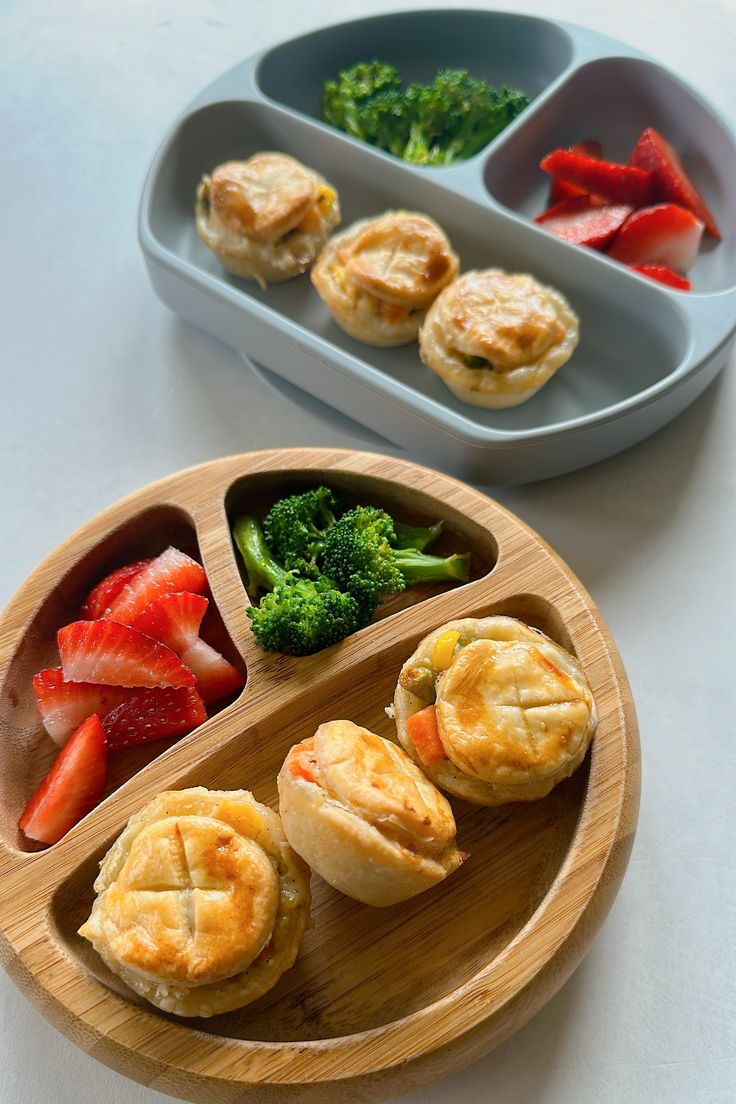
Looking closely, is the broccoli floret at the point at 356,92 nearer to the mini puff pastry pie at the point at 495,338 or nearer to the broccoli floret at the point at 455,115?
the broccoli floret at the point at 455,115

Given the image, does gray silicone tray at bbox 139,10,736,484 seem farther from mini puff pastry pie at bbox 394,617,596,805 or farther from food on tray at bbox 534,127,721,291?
mini puff pastry pie at bbox 394,617,596,805

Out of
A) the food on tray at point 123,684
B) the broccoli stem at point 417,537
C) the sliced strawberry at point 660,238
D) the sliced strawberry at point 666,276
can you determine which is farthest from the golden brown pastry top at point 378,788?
the sliced strawberry at point 660,238

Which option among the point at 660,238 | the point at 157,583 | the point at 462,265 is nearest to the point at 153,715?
the point at 157,583

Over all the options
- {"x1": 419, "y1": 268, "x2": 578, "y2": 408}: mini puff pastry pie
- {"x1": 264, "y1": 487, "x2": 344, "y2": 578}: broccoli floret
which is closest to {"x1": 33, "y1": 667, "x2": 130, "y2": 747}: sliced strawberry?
{"x1": 264, "y1": 487, "x2": 344, "y2": 578}: broccoli floret

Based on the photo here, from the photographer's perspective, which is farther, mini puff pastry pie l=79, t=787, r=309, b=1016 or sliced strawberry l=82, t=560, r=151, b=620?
sliced strawberry l=82, t=560, r=151, b=620

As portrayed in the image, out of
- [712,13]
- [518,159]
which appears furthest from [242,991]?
[712,13]

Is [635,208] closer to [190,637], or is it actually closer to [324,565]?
[324,565]

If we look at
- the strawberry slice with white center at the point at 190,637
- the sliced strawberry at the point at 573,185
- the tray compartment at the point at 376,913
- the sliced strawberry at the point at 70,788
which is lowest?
the tray compartment at the point at 376,913
